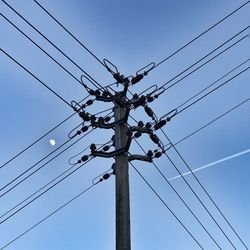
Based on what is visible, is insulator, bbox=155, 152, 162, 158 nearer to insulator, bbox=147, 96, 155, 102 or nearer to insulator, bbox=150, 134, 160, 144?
insulator, bbox=150, 134, 160, 144

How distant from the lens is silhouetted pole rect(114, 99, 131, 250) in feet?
26.2

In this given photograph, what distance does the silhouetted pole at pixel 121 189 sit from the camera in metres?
7.99

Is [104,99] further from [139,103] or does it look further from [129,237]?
[129,237]

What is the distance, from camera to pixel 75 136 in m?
11.6

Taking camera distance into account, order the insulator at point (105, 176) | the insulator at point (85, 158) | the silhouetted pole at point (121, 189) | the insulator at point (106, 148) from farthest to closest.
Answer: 1. the insulator at point (105, 176)
2. the insulator at point (85, 158)
3. the insulator at point (106, 148)
4. the silhouetted pole at point (121, 189)

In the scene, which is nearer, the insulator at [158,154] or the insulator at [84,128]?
the insulator at [158,154]

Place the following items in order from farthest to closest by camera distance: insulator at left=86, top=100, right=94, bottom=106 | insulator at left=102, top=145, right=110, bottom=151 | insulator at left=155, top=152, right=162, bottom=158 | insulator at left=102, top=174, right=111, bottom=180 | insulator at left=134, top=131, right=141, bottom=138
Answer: insulator at left=86, top=100, right=94, bottom=106, insulator at left=102, top=174, right=111, bottom=180, insulator at left=155, top=152, right=162, bottom=158, insulator at left=102, top=145, right=110, bottom=151, insulator at left=134, top=131, right=141, bottom=138

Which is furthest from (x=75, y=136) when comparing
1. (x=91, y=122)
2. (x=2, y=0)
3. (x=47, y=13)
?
(x=2, y=0)

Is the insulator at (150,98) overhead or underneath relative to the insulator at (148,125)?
overhead

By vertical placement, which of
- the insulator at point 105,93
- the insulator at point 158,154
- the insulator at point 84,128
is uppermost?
the insulator at point 105,93

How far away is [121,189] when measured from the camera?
28.5ft

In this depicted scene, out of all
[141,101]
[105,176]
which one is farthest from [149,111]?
[105,176]

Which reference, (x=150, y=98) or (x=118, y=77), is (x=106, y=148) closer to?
(x=150, y=98)

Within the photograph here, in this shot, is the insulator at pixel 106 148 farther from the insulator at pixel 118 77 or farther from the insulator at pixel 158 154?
the insulator at pixel 118 77
